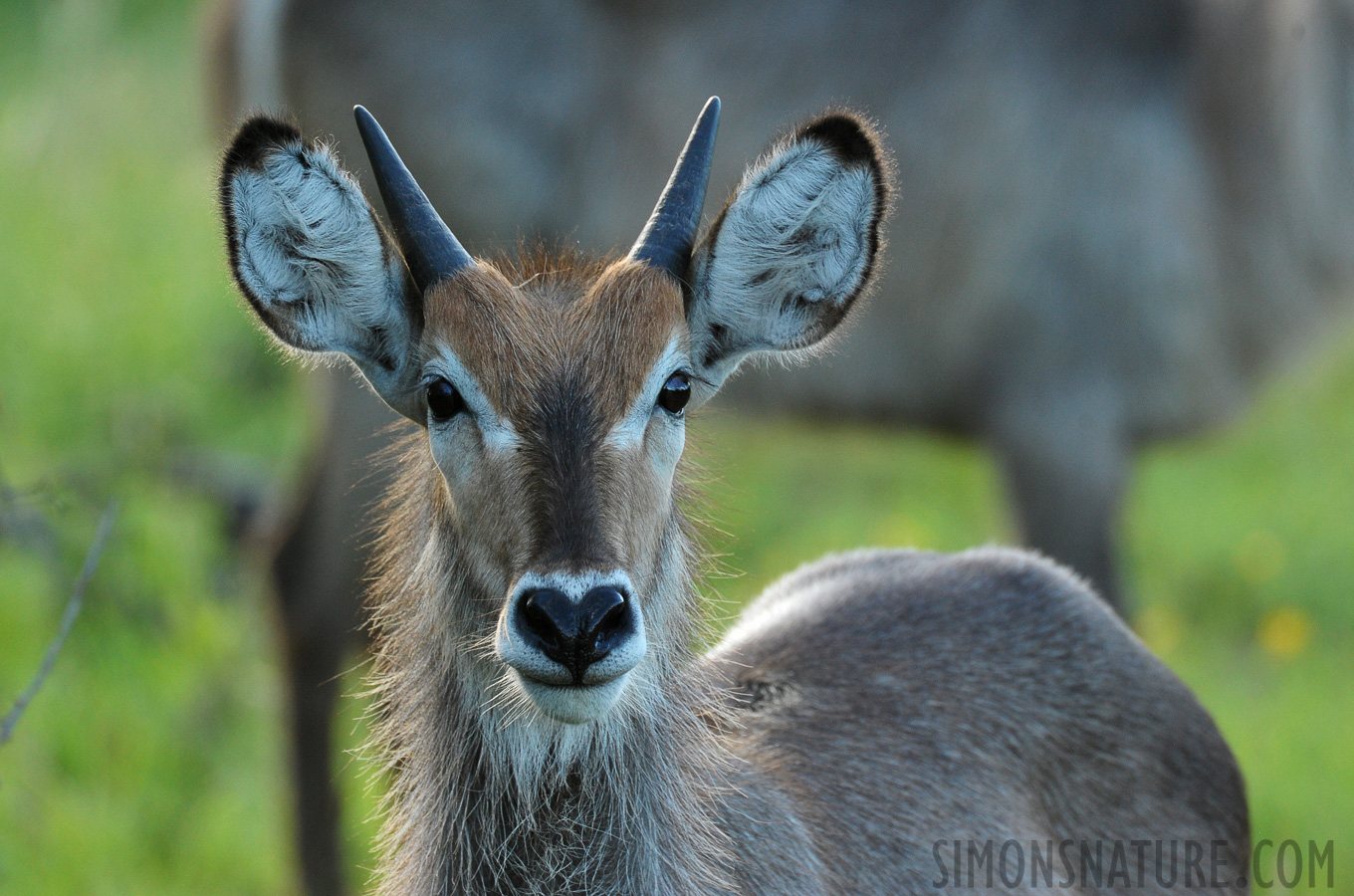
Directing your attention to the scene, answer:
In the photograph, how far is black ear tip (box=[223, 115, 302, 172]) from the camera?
278 centimetres

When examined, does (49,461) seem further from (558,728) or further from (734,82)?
(558,728)

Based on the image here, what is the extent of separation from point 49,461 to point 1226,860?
562 centimetres

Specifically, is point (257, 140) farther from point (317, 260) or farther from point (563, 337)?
point (563, 337)

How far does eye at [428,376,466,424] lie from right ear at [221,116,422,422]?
0.58ft

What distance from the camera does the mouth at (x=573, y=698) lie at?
2.62 m

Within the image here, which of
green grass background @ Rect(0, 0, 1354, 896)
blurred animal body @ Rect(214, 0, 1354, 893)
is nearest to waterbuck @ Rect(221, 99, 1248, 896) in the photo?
green grass background @ Rect(0, 0, 1354, 896)

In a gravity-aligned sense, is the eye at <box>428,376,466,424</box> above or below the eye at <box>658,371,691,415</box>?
below

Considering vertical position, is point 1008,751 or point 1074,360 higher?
point 1074,360

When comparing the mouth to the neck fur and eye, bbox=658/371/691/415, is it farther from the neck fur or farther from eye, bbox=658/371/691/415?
eye, bbox=658/371/691/415

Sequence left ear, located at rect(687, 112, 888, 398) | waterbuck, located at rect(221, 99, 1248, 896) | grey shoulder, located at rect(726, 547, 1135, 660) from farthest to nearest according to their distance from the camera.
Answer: grey shoulder, located at rect(726, 547, 1135, 660)
left ear, located at rect(687, 112, 888, 398)
waterbuck, located at rect(221, 99, 1248, 896)

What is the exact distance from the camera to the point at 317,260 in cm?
295

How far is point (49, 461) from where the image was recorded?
721 cm

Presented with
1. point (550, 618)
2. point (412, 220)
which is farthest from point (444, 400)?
point (550, 618)

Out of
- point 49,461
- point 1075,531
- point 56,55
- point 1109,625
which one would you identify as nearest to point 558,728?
point 1109,625
